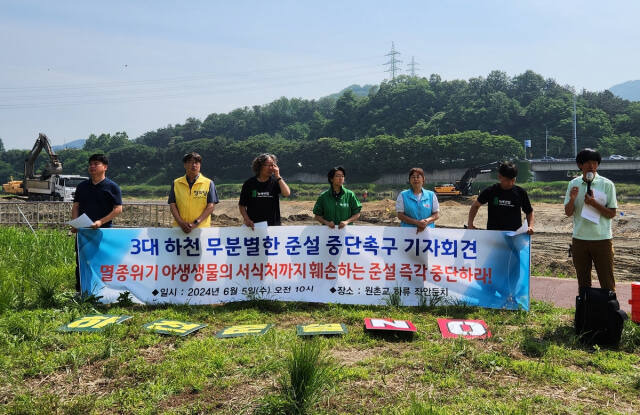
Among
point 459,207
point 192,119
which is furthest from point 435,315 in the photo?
point 192,119

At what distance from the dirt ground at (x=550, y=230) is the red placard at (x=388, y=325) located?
5.64 meters

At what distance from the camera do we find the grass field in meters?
3.35

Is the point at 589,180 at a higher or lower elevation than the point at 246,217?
higher

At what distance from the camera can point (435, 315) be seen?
5707mm

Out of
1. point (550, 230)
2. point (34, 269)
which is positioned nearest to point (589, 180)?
point (34, 269)

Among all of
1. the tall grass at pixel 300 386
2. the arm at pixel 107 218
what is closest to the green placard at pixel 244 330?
the tall grass at pixel 300 386

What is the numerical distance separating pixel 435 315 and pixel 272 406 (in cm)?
301

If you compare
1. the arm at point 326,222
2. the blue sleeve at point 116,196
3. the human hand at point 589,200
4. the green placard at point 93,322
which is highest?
the blue sleeve at point 116,196

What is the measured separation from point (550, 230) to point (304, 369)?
941 inches

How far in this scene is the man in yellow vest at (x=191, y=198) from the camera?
612 cm

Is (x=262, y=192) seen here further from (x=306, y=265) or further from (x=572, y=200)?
(x=572, y=200)

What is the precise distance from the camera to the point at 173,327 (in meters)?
4.98

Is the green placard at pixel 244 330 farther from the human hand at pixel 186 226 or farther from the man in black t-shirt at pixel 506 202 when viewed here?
the man in black t-shirt at pixel 506 202

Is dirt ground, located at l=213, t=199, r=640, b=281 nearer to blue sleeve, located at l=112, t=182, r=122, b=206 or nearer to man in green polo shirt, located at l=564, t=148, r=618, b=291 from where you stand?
man in green polo shirt, located at l=564, t=148, r=618, b=291
